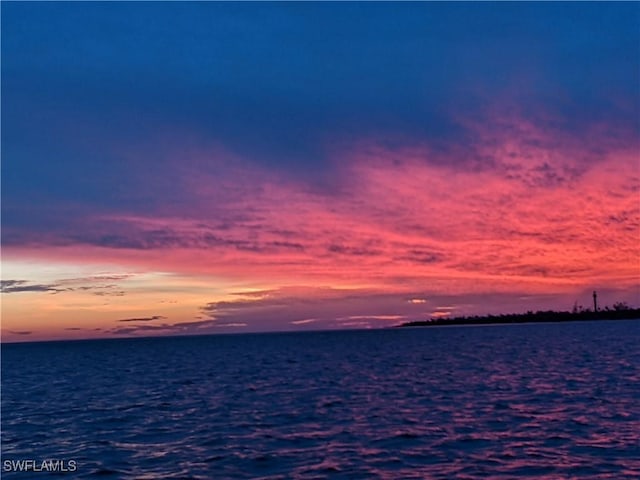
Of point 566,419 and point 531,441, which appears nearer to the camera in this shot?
point 531,441

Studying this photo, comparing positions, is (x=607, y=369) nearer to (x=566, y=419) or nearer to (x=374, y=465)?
(x=566, y=419)

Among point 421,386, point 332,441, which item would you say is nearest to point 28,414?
point 332,441

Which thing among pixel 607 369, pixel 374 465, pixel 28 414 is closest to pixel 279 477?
pixel 374 465

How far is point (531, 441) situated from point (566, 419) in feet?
18.0

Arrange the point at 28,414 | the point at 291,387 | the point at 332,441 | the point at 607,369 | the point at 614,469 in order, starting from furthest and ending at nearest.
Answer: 1. the point at 607,369
2. the point at 291,387
3. the point at 28,414
4. the point at 332,441
5. the point at 614,469

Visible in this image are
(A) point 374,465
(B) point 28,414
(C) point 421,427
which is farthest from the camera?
(B) point 28,414

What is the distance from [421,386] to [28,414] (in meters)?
Result: 26.2

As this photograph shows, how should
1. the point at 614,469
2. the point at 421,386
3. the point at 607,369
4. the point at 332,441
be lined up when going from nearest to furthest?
1. the point at 614,469
2. the point at 332,441
3. the point at 421,386
4. the point at 607,369

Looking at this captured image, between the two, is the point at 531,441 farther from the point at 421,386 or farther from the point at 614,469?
Answer: the point at 421,386

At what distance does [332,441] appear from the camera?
28.3 meters

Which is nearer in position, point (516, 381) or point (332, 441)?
point (332, 441)

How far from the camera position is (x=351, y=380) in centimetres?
5578

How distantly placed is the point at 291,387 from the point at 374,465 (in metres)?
27.8

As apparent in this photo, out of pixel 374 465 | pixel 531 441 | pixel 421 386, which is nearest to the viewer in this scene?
pixel 374 465
